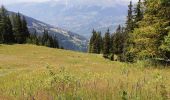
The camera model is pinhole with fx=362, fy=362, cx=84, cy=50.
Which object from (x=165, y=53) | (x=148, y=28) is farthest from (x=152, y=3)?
(x=165, y=53)

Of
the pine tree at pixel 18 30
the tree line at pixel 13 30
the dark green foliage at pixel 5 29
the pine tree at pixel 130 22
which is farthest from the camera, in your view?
the pine tree at pixel 18 30

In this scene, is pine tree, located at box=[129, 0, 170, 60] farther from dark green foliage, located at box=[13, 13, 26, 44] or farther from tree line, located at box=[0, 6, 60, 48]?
dark green foliage, located at box=[13, 13, 26, 44]

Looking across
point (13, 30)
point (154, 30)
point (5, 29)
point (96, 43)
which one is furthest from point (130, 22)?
point (96, 43)

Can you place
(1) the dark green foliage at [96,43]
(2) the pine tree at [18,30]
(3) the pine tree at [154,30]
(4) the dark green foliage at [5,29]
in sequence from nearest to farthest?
(3) the pine tree at [154,30] → (4) the dark green foliage at [5,29] → (2) the pine tree at [18,30] → (1) the dark green foliage at [96,43]

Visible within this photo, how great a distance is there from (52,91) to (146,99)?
7.27ft

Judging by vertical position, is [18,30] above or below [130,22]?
above

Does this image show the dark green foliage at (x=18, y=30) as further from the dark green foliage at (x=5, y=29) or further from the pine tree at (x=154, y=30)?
the pine tree at (x=154, y=30)

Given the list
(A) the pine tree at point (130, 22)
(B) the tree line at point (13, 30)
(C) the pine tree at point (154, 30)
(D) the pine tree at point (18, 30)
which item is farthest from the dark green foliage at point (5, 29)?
(C) the pine tree at point (154, 30)

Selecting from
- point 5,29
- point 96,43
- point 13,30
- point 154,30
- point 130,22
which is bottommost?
point 154,30

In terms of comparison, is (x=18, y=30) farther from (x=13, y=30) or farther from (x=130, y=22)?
(x=130, y=22)

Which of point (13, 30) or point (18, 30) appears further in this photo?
point (18, 30)

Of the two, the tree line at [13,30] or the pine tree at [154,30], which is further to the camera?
the tree line at [13,30]

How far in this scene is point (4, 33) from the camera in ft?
389

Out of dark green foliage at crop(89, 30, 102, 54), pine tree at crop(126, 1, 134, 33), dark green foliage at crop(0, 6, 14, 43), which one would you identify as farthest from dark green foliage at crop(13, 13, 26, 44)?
pine tree at crop(126, 1, 134, 33)
